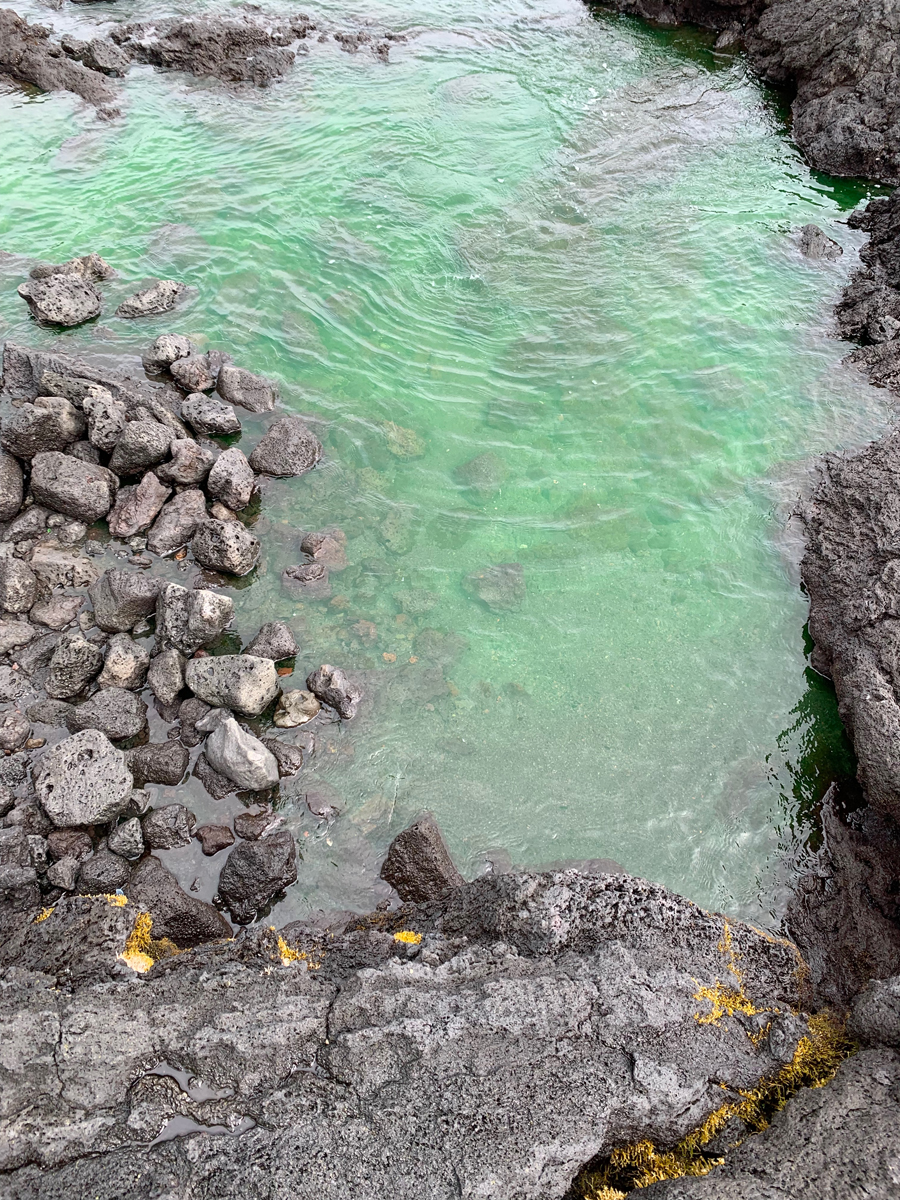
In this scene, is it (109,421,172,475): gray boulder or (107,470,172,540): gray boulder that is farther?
(109,421,172,475): gray boulder

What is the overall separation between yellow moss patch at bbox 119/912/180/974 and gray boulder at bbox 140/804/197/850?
31.0 inches

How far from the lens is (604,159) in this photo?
14969mm

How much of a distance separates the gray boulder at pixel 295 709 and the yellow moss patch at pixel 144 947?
2099 millimetres

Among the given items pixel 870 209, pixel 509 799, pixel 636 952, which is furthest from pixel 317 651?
pixel 870 209

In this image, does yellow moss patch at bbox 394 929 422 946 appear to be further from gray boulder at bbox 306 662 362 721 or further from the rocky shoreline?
gray boulder at bbox 306 662 362 721

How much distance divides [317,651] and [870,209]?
1358cm

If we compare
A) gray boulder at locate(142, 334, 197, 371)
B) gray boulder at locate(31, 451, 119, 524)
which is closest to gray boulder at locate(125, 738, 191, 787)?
gray boulder at locate(31, 451, 119, 524)

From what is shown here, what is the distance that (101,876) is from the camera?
20.2 ft

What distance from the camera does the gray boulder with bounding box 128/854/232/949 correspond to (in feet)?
19.4

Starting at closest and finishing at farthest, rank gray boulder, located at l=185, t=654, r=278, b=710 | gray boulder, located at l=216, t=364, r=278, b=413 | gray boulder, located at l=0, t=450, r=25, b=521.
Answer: gray boulder, located at l=185, t=654, r=278, b=710 < gray boulder, located at l=0, t=450, r=25, b=521 < gray boulder, located at l=216, t=364, r=278, b=413

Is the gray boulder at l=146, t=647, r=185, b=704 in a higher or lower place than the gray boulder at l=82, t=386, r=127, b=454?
lower

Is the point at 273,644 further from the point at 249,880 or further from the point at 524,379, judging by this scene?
the point at 524,379

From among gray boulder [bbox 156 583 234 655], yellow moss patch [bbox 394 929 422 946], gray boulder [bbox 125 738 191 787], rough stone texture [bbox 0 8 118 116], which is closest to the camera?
yellow moss patch [bbox 394 929 422 946]

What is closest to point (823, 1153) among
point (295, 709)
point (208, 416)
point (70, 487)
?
point (295, 709)
